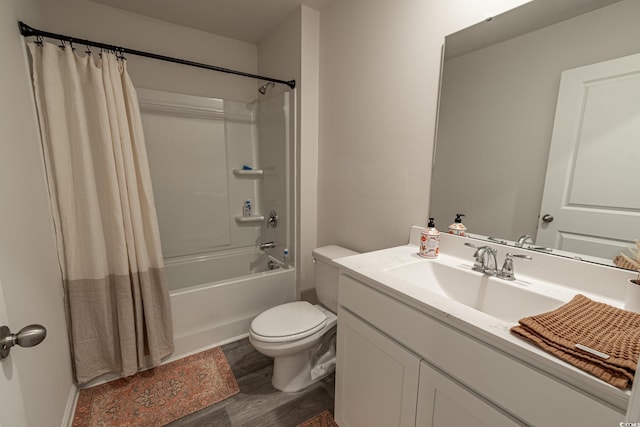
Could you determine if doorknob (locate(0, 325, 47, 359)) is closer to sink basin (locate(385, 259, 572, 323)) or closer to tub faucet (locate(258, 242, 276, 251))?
sink basin (locate(385, 259, 572, 323))

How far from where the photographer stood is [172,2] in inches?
72.6

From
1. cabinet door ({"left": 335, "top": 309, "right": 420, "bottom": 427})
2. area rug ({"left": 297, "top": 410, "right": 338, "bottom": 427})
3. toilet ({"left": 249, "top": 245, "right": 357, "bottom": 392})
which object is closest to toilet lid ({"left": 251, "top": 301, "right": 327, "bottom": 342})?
toilet ({"left": 249, "top": 245, "right": 357, "bottom": 392})

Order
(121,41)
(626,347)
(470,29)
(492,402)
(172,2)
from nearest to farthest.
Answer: (626,347)
(492,402)
(470,29)
(172,2)
(121,41)

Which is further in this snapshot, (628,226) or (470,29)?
(470,29)

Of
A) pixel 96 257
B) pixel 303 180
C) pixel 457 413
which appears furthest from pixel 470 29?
pixel 96 257

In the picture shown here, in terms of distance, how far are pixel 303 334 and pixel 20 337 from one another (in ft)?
3.71

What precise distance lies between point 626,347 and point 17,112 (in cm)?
206

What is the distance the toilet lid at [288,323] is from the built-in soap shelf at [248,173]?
1.41 meters

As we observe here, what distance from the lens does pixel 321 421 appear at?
1359 mm

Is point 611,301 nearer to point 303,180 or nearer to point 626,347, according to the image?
point 626,347

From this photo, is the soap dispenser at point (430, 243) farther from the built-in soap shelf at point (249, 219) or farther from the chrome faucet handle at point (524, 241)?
the built-in soap shelf at point (249, 219)

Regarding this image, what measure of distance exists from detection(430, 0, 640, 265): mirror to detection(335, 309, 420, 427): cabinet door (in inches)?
25.9

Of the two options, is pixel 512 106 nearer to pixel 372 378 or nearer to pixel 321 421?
pixel 372 378

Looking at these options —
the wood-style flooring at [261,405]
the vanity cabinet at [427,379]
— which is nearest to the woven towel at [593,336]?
the vanity cabinet at [427,379]
